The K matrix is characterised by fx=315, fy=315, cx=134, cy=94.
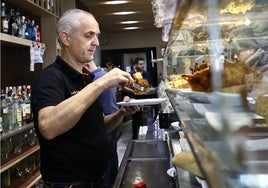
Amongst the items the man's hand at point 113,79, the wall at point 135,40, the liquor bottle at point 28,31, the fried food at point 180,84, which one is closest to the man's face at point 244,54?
the fried food at point 180,84

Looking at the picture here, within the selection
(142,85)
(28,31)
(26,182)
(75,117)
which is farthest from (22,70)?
(75,117)

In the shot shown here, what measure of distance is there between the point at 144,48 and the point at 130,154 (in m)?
8.76

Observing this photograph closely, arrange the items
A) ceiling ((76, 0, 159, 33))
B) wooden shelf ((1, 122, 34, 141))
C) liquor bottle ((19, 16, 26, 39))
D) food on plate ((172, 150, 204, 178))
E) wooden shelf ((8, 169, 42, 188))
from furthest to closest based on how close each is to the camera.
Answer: ceiling ((76, 0, 159, 33)) < liquor bottle ((19, 16, 26, 39)) < wooden shelf ((8, 169, 42, 188)) < wooden shelf ((1, 122, 34, 141)) < food on plate ((172, 150, 204, 178))

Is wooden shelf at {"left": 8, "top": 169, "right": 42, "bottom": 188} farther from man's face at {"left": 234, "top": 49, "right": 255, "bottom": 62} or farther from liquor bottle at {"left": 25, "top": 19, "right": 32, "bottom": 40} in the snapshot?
man's face at {"left": 234, "top": 49, "right": 255, "bottom": 62}

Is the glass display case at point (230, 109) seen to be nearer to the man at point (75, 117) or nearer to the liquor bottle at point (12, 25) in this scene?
the man at point (75, 117)

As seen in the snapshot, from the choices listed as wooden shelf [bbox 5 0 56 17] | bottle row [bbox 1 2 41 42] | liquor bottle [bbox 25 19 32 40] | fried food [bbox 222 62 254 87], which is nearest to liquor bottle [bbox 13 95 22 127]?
bottle row [bbox 1 2 41 42]

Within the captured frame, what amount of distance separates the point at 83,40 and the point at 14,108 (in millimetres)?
1297

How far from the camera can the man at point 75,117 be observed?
1378 millimetres

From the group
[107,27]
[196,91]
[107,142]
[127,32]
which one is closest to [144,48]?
[127,32]

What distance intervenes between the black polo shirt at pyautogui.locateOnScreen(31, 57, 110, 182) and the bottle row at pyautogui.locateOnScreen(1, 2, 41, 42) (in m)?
1.30

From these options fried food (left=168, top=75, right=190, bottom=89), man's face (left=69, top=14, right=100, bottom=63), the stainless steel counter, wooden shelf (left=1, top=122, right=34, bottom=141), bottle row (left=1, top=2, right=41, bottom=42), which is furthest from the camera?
bottle row (left=1, top=2, right=41, bottom=42)

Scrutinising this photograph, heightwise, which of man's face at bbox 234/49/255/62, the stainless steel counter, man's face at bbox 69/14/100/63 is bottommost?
the stainless steel counter

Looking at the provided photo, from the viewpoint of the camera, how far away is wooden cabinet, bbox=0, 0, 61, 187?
8.97 ft

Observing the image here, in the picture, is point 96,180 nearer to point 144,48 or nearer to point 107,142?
point 107,142
